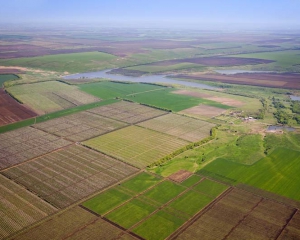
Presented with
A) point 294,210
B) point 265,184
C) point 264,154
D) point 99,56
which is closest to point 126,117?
point 264,154

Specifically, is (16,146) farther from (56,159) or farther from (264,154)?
(264,154)

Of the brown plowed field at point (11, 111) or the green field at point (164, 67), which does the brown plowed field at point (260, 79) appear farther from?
the brown plowed field at point (11, 111)

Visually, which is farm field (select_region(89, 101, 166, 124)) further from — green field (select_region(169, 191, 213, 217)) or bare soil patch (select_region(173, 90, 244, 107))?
green field (select_region(169, 191, 213, 217))

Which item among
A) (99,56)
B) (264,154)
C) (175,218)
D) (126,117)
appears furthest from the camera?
(99,56)

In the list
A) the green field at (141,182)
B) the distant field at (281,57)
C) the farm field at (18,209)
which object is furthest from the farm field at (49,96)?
the distant field at (281,57)

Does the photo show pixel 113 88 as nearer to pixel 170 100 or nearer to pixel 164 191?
pixel 170 100

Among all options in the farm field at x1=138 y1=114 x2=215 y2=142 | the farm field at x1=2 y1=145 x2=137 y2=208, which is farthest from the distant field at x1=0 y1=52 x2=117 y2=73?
the farm field at x1=2 y1=145 x2=137 y2=208
